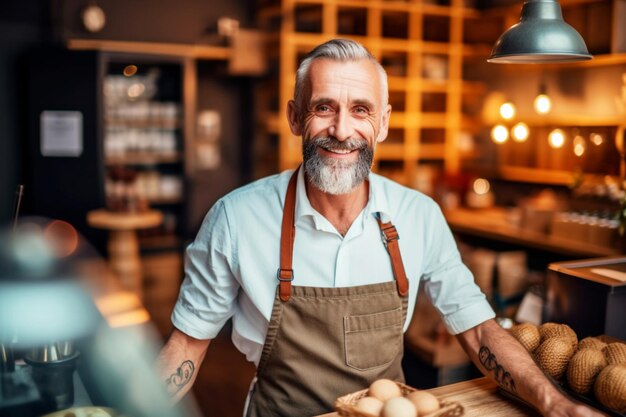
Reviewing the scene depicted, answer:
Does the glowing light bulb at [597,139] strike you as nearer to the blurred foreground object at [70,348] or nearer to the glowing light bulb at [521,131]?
the glowing light bulb at [521,131]

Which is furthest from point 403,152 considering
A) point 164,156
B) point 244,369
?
point 244,369

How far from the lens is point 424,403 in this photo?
Result: 1.45 meters

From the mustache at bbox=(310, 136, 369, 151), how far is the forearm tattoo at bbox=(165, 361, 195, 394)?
2.44 feet

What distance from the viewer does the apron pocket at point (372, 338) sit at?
191 centimetres

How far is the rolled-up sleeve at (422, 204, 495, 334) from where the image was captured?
2012 millimetres

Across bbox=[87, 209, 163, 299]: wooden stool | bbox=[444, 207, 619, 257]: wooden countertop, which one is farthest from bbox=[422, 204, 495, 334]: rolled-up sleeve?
bbox=[87, 209, 163, 299]: wooden stool

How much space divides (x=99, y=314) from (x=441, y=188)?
15.7 ft

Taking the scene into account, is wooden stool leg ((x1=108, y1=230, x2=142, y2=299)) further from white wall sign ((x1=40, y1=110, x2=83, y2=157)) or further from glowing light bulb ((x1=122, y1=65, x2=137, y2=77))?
glowing light bulb ((x1=122, y1=65, x2=137, y2=77))

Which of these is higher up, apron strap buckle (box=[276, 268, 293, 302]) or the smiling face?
the smiling face

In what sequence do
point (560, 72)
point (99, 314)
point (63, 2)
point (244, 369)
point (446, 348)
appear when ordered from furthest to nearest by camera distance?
point (63, 2)
point (560, 72)
point (244, 369)
point (446, 348)
point (99, 314)

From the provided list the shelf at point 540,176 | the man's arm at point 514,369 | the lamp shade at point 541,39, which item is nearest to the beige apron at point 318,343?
the man's arm at point 514,369

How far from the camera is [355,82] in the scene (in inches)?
76.1

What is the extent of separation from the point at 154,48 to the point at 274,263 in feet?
17.6

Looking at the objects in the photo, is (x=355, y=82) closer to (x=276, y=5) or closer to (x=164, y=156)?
(x=276, y=5)
